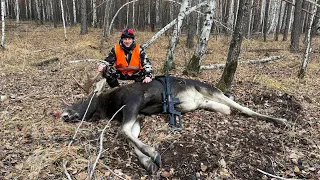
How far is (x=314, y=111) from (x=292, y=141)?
1706mm

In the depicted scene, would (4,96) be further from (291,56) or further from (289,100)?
(291,56)

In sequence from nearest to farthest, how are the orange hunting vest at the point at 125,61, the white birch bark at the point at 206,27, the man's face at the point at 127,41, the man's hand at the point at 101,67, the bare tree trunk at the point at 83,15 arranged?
the man's hand at the point at 101,67 < the man's face at the point at 127,41 < the orange hunting vest at the point at 125,61 < the white birch bark at the point at 206,27 < the bare tree trunk at the point at 83,15

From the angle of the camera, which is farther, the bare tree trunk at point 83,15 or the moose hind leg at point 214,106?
the bare tree trunk at point 83,15

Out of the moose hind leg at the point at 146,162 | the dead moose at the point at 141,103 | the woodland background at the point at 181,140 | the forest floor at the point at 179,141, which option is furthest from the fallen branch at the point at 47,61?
the moose hind leg at the point at 146,162

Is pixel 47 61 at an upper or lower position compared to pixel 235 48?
lower

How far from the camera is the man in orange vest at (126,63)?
555 centimetres

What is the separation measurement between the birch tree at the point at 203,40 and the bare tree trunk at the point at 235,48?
1.82 metres

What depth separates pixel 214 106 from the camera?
5586 millimetres

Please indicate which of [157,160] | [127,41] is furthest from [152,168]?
[127,41]

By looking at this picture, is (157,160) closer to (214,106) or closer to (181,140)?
(181,140)

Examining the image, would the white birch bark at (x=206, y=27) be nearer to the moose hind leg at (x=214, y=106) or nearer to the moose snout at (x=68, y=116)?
the moose hind leg at (x=214, y=106)

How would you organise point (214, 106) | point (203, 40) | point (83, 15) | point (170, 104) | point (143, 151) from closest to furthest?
point (143, 151)
point (170, 104)
point (214, 106)
point (203, 40)
point (83, 15)

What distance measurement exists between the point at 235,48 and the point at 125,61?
2.17m

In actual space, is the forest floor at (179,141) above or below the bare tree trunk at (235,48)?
below
